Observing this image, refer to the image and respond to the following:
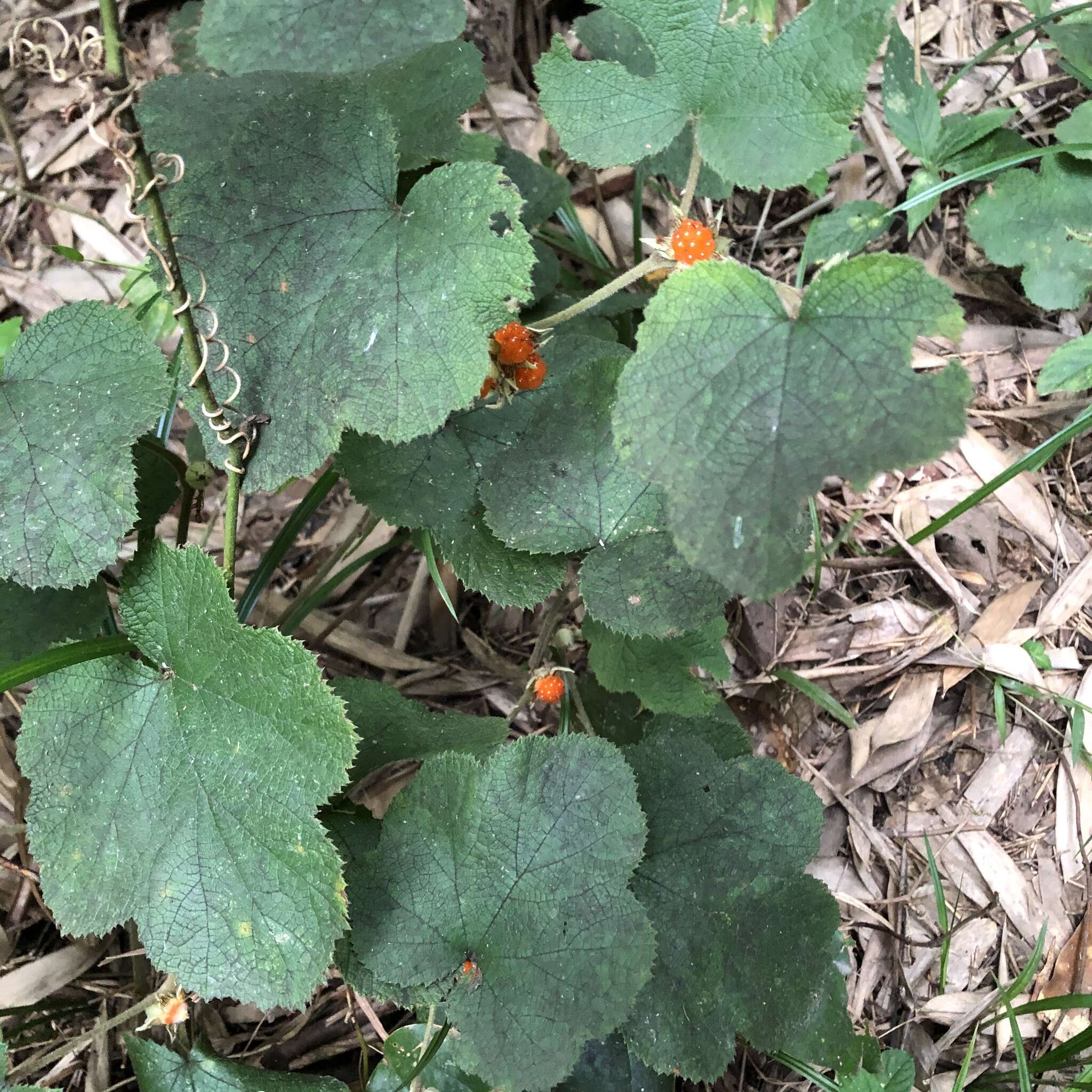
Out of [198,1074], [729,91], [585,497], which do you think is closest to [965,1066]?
[585,497]

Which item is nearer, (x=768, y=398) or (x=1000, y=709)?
(x=768, y=398)

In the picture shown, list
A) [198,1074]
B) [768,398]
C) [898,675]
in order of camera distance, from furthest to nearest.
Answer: [898,675] → [198,1074] → [768,398]

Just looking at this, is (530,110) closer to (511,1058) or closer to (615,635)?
(615,635)

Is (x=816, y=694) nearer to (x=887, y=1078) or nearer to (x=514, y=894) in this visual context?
(x=887, y=1078)

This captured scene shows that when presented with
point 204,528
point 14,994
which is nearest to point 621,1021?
point 14,994

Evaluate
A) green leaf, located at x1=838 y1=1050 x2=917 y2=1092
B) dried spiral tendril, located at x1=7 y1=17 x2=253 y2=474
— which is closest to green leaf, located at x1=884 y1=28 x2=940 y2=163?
dried spiral tendril, located at x1=7 y1=17 x2=253 y2=474

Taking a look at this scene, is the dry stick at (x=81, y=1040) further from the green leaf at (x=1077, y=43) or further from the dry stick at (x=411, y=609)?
the green leaf at (x=1077, y=43)

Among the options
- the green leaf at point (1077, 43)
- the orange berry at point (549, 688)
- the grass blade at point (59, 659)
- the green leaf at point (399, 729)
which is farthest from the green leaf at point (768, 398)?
the green leaf at point (1077, 43)

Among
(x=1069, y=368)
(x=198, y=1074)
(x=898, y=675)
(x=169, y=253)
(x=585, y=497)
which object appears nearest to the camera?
(x=169, y=253)
